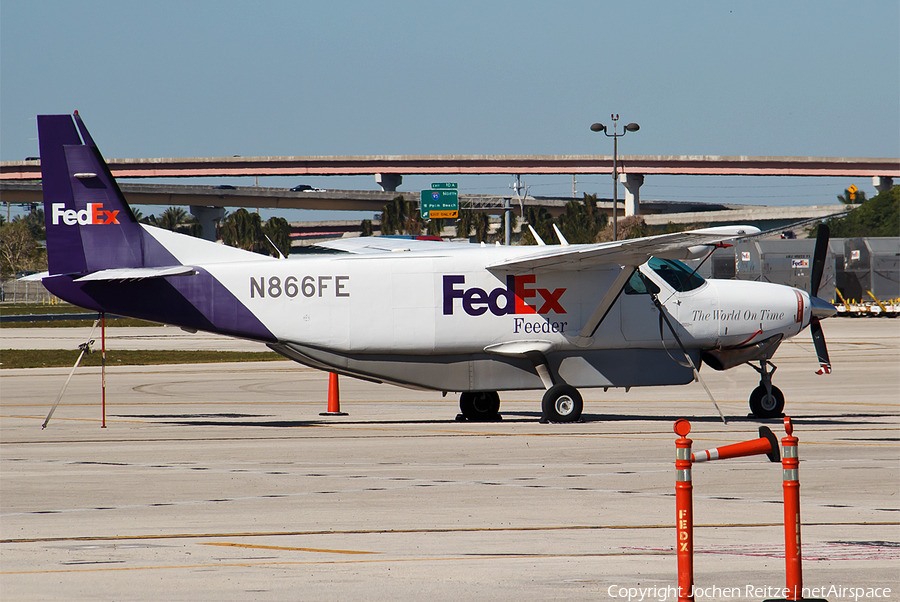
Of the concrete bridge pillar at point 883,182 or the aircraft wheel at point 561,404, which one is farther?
the concrete bridge pillar at point 883,182

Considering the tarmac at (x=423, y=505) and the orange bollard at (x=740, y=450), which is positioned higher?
the orange bollard at (x=740, y=450)

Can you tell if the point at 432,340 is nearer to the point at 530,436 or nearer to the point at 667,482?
the point at 530,436

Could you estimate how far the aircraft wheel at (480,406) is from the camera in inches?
685

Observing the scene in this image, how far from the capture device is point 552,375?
659 inches

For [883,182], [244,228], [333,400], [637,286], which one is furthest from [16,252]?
[637,286]

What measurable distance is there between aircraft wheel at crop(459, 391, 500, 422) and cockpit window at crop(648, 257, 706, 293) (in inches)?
138

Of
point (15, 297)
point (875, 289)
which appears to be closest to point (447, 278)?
point (875, 289)

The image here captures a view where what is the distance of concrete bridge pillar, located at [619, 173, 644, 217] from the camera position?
368 ft

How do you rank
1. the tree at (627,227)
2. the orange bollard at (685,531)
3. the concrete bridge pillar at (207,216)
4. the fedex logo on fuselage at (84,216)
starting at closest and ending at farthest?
the orange bollard at (685,531)
the fedex logo on fuselage at (84,216)
the tree at (627,227)
the concrete bridge pillar at (207,216)

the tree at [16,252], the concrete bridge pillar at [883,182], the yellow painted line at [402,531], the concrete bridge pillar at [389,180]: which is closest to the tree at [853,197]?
the concrete bridge pillar at [883,182]

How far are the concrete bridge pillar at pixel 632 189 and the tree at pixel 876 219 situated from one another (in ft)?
61.4

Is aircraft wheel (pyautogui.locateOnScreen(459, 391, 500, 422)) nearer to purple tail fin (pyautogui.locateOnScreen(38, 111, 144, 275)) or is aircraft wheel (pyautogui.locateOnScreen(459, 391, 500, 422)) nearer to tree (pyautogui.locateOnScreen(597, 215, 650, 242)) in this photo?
purple tail fin (pyautogui.locateOnScreen(38, 111, 144, 275))

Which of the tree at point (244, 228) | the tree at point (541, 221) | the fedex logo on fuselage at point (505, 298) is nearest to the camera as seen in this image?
the fedex logo on fuselage at point (505, 298)

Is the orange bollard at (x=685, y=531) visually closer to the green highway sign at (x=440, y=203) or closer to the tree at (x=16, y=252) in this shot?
the green highway sign at (x=440, y=203)
